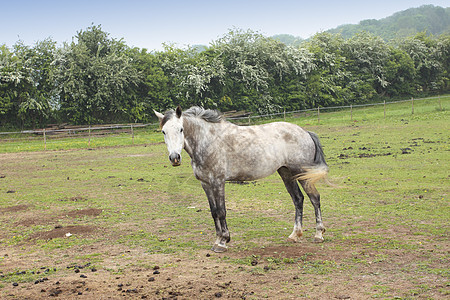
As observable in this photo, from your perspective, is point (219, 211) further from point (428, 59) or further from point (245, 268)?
point (428, 59)

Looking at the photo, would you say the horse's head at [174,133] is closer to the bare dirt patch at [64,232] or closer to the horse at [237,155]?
the horse at [237,155]

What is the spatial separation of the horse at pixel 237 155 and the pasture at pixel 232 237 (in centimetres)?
67

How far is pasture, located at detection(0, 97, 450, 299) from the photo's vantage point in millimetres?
5141

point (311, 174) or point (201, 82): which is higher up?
point (201, 82)

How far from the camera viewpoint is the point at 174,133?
6.38m

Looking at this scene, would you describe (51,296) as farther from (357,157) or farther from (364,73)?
(364,73)

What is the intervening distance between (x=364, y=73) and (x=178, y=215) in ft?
143

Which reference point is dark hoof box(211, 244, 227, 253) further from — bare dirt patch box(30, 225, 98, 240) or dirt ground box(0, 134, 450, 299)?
bare dirt patch box(30, 225, 98, 240)

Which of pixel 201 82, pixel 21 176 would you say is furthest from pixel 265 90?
pixel 21 176

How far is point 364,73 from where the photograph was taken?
47906mm

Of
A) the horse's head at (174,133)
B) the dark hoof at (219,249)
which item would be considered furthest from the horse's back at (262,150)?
the dark hoof at (219,249)

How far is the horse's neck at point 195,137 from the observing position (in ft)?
22.3

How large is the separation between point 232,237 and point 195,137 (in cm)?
196

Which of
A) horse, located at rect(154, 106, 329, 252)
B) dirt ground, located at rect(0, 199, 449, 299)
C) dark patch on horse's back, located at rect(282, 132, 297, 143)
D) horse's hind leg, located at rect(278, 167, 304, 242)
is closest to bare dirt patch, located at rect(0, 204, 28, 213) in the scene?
dirt ground, located at rect(0, 199, 449, 299)
